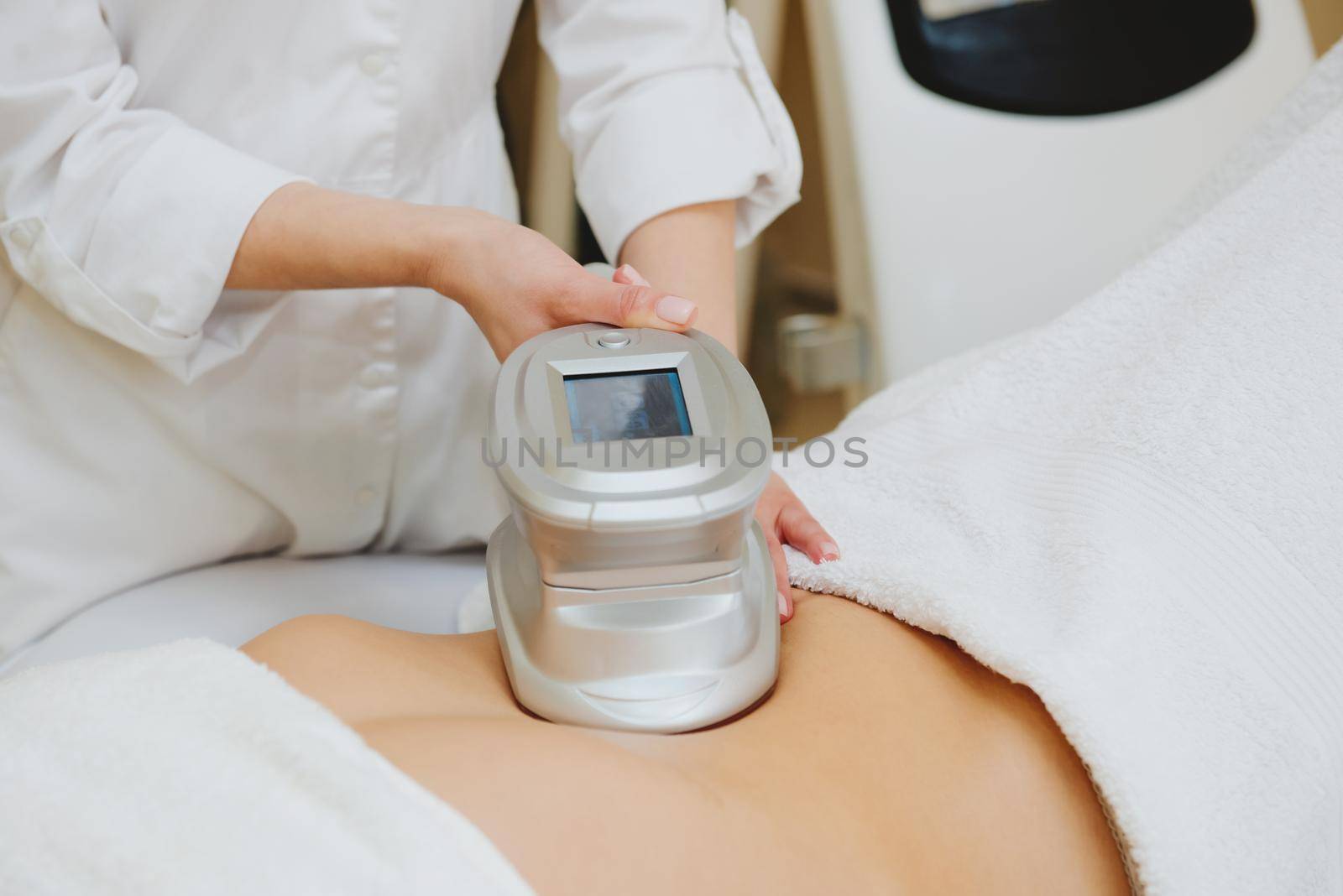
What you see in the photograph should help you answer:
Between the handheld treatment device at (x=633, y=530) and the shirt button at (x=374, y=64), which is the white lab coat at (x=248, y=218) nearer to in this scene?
the shirt button at (x=374, y=64)

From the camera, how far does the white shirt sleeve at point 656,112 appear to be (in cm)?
79

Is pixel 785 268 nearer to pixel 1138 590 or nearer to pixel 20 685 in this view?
pixel 1138 590

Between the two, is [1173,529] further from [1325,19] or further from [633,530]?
[1325,19]

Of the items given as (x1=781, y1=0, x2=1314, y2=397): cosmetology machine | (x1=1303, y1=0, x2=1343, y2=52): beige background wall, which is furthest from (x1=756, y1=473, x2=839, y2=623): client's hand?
(x1=1303, y1=0, x2=1343, y2=52): beige background wall

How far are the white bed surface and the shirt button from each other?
35cm

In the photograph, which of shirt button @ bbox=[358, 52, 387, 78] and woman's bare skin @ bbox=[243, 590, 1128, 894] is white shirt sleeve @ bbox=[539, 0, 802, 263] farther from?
woman's bare skin @ bbox=[243, 590, 1128, 894]

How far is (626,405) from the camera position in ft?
1.64

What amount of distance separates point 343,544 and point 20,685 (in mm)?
421

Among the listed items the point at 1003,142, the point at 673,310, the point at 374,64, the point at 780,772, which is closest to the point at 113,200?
the point at 374,64

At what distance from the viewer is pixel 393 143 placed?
0.77 metres

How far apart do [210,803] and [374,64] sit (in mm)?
516

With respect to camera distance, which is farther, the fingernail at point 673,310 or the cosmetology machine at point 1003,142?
the cosmetology machine at point 1003,142

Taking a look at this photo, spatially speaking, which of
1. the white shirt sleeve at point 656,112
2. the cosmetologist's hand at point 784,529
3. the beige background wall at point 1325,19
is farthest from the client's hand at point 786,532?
the beige background wall at point 1325,19

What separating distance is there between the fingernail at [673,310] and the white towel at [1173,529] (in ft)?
0.52
